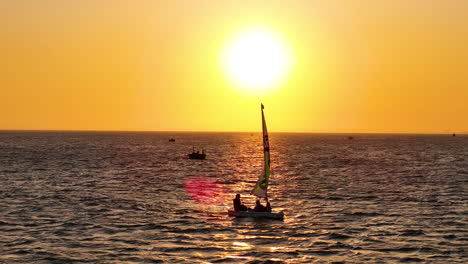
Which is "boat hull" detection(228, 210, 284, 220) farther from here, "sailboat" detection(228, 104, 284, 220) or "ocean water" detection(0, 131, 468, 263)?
"ocean water" detection(0, 131, 468, 263)

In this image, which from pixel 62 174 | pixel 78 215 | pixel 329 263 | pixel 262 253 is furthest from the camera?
pixel 62 174

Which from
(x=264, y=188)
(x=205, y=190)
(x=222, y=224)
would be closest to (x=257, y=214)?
(x=264, y=188)

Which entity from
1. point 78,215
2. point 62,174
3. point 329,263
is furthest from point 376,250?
point 62,174

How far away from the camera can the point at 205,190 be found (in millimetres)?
70625

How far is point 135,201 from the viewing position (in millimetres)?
58781

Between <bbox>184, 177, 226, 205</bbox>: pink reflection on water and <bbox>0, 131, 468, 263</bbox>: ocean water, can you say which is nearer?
<bbox>0, 131, 468, 263</bbox>: ocean water

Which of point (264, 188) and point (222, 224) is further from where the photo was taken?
point (264, 188)

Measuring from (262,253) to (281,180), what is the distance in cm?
5207

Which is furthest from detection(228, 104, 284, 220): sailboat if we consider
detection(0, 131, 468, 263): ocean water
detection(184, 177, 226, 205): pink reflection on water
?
detection(184, 177, 226, 205): pink reflection on water

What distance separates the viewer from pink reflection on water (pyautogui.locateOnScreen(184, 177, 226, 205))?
60.3 meters

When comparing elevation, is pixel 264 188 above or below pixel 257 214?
above

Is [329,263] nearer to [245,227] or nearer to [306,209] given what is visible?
[245,227]

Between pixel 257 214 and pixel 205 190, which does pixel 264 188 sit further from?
pixel 205 190

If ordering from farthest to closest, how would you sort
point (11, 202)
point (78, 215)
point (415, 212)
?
1. point (11, 202)
2. point (415, 212)
3. point (78, 215)
